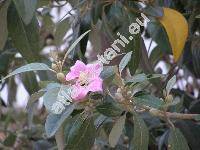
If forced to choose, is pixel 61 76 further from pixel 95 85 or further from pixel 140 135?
pixel 140 135

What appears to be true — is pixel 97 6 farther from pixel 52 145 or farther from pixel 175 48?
pixel 52 145

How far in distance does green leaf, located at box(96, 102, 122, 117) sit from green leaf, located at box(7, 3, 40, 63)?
11.4 inches

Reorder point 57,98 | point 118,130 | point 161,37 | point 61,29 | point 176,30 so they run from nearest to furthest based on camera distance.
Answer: point 57,98 → point 118,130 → point 176,30 → point 161,37 → point 61,29

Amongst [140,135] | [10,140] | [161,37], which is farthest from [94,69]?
[10,140]

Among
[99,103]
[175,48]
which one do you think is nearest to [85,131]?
[99,103]

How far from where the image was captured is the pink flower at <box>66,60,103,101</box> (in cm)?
67

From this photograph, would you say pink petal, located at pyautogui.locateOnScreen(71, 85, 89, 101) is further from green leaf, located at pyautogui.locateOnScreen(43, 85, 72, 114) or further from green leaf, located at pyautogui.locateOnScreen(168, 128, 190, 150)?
green leaf, located at pyautogui.locateOnScreen(168, 128, 190, 150)

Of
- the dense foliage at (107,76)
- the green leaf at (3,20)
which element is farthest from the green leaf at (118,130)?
the green leaf at (3,20)

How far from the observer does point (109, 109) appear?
749 millimetres

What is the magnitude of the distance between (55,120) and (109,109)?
0.11m

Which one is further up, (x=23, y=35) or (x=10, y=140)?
(x=23, y=35)

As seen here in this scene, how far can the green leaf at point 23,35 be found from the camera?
0.98m

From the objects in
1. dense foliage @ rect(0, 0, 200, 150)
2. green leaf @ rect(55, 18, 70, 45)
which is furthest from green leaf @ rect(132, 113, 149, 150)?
green leaf @ rect(55, 18, 70, 45)

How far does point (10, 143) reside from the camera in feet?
4.25
